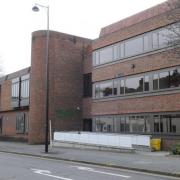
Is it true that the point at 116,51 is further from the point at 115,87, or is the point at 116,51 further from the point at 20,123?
the point at 20,123

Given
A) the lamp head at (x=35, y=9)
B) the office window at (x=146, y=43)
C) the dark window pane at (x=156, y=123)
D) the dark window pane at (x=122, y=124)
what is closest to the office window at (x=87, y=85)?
the dark window pane at (x=122, y=124)

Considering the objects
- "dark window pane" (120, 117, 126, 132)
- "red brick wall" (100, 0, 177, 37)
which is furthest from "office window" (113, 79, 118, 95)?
"red brick wall" (100, 0, 177, 37)

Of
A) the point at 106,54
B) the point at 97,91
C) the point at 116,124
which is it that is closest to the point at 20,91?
the point at 97,91

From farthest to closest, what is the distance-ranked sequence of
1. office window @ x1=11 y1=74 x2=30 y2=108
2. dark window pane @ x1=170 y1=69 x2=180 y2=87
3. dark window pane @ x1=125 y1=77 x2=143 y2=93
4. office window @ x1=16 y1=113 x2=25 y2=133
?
office window @ x1=16 y1=113 x2=25 y2=133 → office window @ x1=11 y1=74 x2=30 y2=108 → dark window pane @ x1=125 y1=77 x2=143 y2=93 → dark window pane @ x1=170 y1=69 x2=180 y2=87

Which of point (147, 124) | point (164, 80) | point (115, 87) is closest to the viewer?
point (164, 80)

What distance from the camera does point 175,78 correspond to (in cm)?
2831

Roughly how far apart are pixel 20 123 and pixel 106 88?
13.7 meters

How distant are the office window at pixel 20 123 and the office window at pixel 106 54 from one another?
42.7ft

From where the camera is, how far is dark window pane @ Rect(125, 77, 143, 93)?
31467 millimetres

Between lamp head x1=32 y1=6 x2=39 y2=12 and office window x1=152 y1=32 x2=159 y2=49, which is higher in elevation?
lamp head x1=32 y1=6 x2=39 y2=12

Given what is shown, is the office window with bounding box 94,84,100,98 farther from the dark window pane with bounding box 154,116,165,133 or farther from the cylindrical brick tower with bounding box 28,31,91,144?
the dark window pane with bounding box 154,116,165,133

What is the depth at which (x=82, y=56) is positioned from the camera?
42656 mm

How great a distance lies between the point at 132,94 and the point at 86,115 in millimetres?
10442

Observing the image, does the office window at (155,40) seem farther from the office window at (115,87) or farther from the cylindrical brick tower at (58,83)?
the cylindrical brick tower at (58,83)
